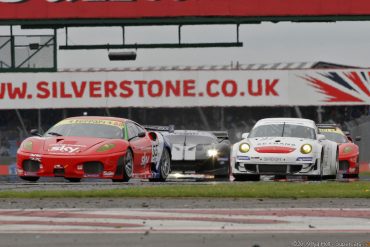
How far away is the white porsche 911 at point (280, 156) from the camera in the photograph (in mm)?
17125

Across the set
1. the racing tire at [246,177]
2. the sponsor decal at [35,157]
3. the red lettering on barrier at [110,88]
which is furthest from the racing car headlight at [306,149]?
the red lettering on barrier at [110,88]

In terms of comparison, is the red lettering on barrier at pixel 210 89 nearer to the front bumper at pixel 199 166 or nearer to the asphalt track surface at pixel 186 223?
the front bumper at pixel 199 166

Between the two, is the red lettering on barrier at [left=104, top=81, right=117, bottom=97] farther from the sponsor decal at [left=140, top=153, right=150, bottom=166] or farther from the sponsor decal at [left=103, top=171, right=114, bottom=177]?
the sponsor decal at [left=103, top=171, right=114, bottom=177]

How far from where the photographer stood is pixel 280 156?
17.1m

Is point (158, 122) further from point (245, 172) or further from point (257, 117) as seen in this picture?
point (245, 172)

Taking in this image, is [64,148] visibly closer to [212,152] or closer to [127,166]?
[127,166]

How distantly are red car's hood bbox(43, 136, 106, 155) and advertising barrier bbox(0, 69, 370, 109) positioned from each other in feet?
58.5

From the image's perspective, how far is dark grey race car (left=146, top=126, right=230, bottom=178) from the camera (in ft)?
65.2

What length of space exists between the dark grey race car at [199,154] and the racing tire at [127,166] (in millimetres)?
3227

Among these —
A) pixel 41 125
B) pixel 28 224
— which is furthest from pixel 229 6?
pixel 28 224

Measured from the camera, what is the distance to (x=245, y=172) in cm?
1736

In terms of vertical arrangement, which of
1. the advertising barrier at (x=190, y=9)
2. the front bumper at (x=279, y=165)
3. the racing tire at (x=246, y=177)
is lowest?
the racing tire at (x=246, y=177)

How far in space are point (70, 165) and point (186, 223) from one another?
8.11 meters
